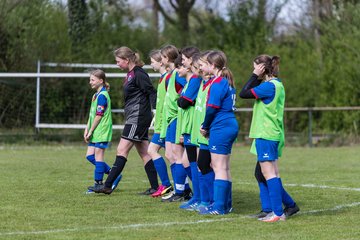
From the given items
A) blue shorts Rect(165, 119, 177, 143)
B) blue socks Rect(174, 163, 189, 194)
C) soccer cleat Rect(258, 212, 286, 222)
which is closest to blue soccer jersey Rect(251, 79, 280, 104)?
soccer cleat Rect(258, 212, 286, 222)

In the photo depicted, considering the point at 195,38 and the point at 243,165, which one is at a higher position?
the point at 195,38

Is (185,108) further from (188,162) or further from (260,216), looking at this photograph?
(260,216)

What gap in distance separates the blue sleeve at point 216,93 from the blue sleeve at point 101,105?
111 inches

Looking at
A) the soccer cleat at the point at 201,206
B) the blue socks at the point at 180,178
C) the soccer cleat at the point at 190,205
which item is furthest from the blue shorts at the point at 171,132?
the soccer cleat at the point at 201,206

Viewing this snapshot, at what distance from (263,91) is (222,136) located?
72cm

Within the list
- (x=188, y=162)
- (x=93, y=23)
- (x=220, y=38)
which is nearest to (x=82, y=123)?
(x=93, y=23)

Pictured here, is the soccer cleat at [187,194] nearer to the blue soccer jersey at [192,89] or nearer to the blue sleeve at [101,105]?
the blue soccer jersey at [192,89]

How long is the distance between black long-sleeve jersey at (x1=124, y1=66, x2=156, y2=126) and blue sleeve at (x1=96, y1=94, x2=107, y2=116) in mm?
510

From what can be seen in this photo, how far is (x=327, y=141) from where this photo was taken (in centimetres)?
2423

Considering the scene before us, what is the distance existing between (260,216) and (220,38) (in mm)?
23782

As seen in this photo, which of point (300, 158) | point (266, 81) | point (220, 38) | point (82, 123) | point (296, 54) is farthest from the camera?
point (220, 38)

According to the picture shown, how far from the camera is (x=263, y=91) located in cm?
838

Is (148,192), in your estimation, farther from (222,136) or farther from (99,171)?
(222,136)

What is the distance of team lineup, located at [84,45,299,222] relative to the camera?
844 centimetres
